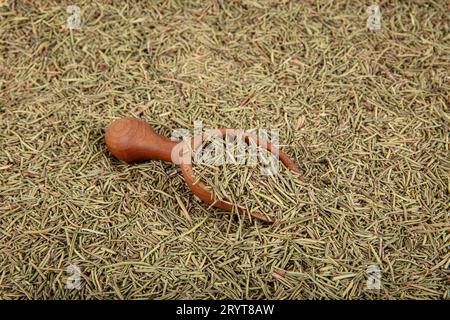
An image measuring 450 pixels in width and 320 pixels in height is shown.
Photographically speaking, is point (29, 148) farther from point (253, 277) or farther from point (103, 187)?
point (253, 277)

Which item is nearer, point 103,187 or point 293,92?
point 103,187

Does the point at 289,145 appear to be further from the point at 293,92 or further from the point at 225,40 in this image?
the point at 225,40

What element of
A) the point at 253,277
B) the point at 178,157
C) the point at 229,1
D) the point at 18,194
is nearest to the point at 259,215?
the point at 253,277

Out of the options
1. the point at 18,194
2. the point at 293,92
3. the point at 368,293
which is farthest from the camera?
the point at 293,92

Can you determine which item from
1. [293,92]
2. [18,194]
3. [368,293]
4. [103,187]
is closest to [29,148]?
[18,194]

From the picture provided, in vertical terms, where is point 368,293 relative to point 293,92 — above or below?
below

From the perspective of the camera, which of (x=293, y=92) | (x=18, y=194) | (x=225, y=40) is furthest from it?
(x=225, y=40)

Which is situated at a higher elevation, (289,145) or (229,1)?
(229,1)

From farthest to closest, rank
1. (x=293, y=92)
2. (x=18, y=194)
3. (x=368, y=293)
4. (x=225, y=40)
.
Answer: (x=225, y=40)
(x=293, y=92)
(x=18, y=194)
(x=368, y=293)

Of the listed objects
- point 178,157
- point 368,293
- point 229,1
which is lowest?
point 368,293
